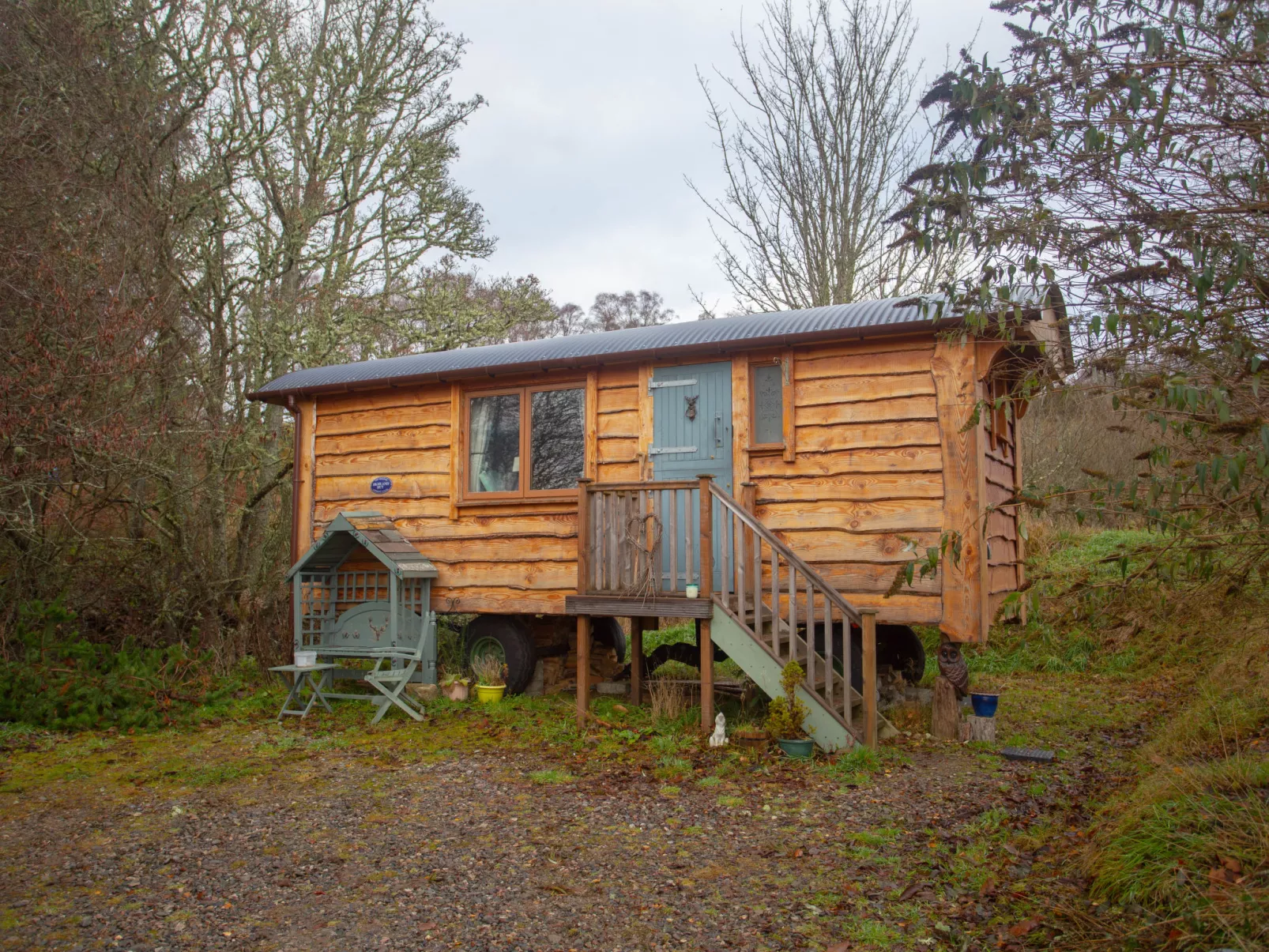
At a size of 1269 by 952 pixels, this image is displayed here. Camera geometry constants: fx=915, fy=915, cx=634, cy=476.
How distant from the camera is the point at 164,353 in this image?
992 cm

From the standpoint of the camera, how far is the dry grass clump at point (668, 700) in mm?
8055

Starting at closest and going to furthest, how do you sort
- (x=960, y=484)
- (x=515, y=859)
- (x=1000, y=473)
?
(x=515, y=859) → (x=960, y=484) → (x=1000, y=473)

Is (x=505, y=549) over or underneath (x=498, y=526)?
underneath

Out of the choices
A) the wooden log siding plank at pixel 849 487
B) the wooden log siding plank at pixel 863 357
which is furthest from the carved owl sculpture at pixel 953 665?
the wooden log siding plank at pixel 863 357

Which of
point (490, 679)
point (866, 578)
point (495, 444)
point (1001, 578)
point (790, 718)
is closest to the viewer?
point (790, 718)

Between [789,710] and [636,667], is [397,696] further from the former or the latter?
[789,710]

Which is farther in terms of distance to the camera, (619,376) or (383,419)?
(383,419)

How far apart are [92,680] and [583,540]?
15.5 ft

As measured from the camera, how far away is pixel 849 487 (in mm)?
7988

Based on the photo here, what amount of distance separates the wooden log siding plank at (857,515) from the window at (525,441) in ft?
7.14

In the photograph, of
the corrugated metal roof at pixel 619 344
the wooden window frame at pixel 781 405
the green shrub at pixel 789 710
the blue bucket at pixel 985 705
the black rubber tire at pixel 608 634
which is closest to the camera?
the green shrub at pixel 789 710

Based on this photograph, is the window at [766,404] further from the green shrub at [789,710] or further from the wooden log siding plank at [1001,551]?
the green shrub at [789,710]

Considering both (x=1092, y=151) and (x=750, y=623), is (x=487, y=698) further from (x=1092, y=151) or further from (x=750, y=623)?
(x=1092, y=151)

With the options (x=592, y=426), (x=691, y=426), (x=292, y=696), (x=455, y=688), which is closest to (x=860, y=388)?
(x=691, y=426)
